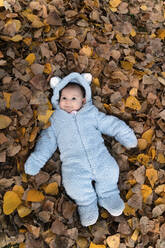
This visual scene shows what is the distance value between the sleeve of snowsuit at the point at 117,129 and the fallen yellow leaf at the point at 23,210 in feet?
2.52

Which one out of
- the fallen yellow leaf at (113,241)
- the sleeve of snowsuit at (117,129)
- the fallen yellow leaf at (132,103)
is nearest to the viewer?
the fallen yellow leaf at (113,241)

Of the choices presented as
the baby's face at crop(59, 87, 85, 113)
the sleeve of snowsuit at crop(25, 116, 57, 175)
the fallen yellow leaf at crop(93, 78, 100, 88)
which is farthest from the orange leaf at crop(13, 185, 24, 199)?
the fallen yellow leaf at crop(93, 78, 100, 88)

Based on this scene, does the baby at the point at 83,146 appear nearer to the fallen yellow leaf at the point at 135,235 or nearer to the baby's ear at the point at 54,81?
the baby's ear at the point at 54,81

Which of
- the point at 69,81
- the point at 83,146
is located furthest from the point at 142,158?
the point at 69,81

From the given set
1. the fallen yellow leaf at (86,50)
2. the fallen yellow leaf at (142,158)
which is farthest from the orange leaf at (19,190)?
the fallen yellow leaf at (86,50)

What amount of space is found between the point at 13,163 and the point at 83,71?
2.86ft

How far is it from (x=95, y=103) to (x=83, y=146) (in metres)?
0.38

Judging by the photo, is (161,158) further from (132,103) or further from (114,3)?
(114,3)

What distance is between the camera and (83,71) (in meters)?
2.08

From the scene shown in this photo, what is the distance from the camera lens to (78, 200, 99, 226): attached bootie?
68.3 inches

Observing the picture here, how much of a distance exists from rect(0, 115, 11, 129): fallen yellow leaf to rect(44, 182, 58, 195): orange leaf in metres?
0.49

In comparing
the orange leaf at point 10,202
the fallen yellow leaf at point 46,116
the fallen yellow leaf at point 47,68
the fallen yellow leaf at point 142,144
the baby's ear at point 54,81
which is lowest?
the orange leaf at point 10,202

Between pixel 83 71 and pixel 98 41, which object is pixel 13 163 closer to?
pixel 83 71

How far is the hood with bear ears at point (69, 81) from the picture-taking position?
1923 millimetres
